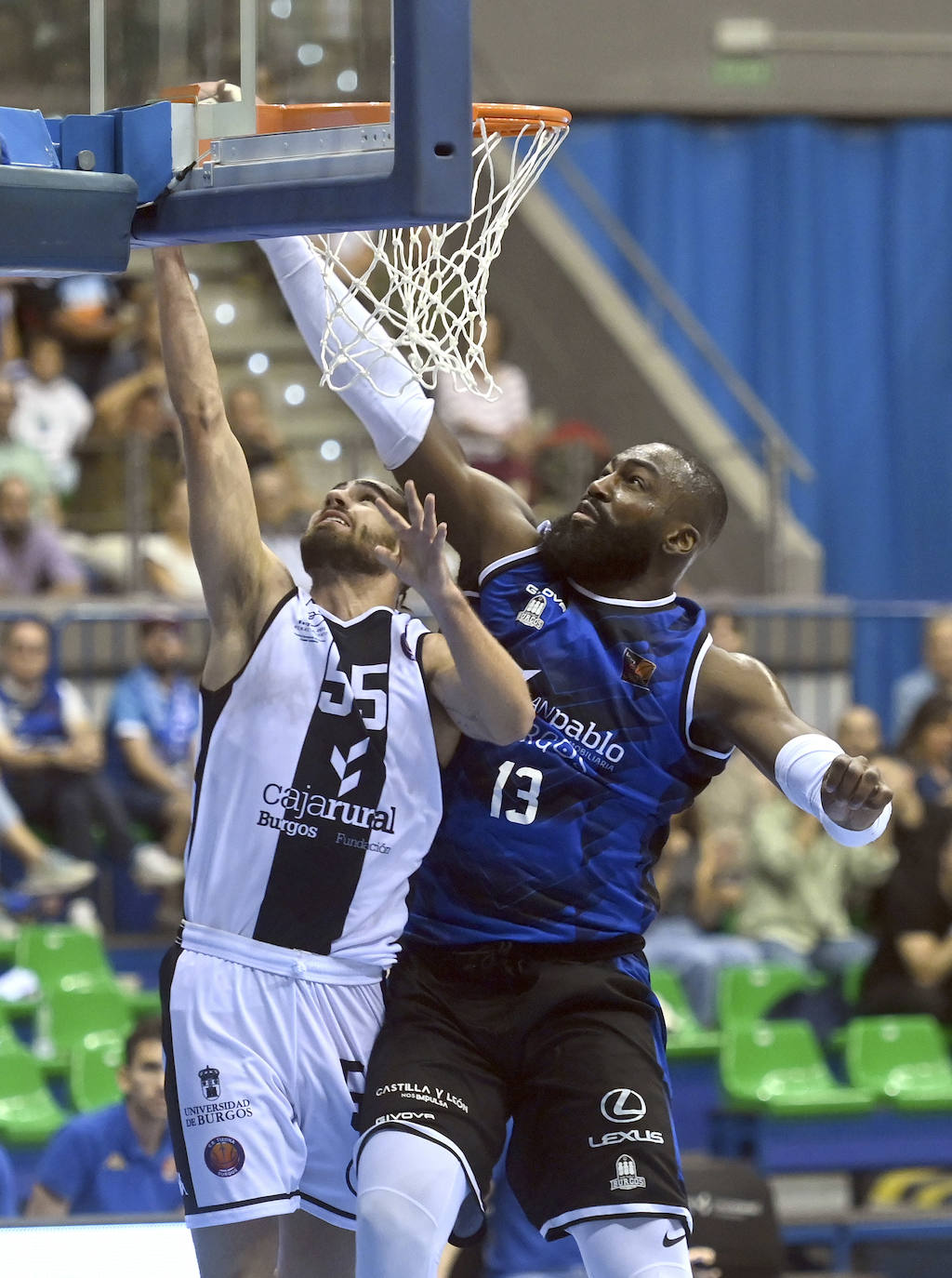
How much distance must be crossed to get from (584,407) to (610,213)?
195 centimetres

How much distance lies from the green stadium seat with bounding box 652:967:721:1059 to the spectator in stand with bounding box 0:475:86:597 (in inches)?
134

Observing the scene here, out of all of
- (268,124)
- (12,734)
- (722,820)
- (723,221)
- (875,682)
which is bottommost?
(875,682)

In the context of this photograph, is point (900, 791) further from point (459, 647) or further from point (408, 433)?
point (459, 647)

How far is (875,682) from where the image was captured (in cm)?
1270

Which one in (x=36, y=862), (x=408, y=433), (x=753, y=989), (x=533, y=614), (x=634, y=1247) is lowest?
(x=753, y=989)

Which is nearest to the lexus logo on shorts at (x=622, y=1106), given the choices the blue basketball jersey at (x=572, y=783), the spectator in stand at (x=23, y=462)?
the blue basketball jersey at (x=572, y=783)

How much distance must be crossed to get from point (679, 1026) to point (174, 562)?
334 cm

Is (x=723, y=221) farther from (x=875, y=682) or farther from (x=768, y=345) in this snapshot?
(x=875, y=682)

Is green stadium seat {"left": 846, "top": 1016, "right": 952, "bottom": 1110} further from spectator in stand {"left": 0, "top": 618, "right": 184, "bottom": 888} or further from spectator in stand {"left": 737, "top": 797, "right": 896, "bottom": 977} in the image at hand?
spectator in stand {"left": 0, "top": 618, "right": 184, "bottom": 888}

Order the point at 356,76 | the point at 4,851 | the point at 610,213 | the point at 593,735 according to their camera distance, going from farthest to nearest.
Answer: the point at 610,213 < the point at 4,851 < the point at 593,735 < the point at 356,76

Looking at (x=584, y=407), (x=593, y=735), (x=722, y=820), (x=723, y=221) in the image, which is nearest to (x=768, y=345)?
(x=723, y=221)

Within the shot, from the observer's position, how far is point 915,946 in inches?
343

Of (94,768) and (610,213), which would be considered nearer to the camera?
(94,768)

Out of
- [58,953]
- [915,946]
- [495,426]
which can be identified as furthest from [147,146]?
[495,426]
